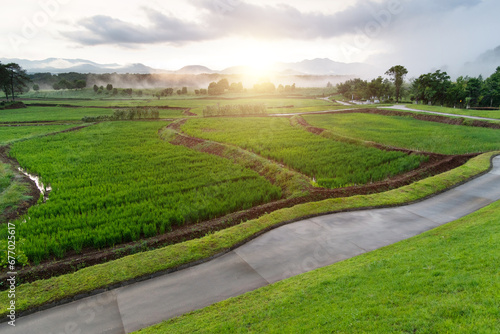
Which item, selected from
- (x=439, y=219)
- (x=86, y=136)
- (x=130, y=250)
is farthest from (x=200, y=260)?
(x=86, y=136)

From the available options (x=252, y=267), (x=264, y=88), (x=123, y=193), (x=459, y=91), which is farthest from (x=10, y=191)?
(x=264, y=88)

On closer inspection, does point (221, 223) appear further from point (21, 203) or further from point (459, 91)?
point (459, 91)

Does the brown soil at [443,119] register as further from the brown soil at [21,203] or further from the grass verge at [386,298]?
the brown soil at [21,203]

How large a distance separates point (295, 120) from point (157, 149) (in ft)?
65.6

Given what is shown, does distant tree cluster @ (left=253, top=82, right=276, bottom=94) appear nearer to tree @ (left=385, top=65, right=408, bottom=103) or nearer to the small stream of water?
tree @ (left=385, top=65, right=408, bottom=103)

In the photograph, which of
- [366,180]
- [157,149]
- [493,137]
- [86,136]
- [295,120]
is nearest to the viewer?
[366,180]

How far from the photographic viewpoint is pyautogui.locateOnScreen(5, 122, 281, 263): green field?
8.44 meters

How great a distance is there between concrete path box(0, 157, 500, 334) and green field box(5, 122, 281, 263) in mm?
2403

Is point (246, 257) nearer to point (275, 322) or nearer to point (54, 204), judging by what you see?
point (275, 322)

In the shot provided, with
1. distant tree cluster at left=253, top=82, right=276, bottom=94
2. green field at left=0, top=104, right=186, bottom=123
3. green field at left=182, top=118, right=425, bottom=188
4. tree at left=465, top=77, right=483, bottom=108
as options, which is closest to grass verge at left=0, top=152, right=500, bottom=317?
green field at left=182, top=118, right=425, bottom=188

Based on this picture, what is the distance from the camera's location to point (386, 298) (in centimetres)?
458

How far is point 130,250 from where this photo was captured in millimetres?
7961

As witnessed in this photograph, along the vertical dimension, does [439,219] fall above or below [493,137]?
below

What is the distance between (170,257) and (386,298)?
5205mm
